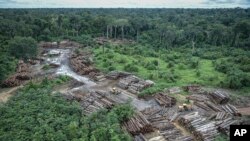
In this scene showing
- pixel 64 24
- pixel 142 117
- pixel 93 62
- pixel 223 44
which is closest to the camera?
pixel 142 117

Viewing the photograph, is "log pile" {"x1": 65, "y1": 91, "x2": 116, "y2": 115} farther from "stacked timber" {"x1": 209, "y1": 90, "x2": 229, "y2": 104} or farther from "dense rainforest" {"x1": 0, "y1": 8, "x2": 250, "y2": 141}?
"stacked timber" {"x1": 209, "y1": 90, "x2": 229, "y2": 104}

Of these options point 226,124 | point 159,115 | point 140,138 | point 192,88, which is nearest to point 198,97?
point 192,88

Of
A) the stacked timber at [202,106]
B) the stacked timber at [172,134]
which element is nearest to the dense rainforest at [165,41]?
the stacked timber at [202,106]

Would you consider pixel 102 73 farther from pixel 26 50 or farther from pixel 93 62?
pixel 26 50

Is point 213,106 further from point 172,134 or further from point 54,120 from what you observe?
point 54,120

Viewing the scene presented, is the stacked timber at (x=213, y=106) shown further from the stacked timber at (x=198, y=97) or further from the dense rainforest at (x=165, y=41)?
the dense rainforest at (x=165, y=41)

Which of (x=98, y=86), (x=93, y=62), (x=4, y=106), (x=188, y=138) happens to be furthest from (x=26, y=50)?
(x=188, y=138)

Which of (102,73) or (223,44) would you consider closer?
(102,73)
